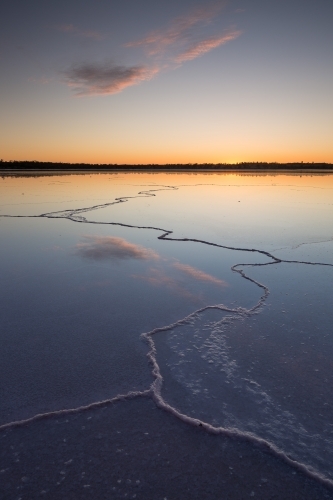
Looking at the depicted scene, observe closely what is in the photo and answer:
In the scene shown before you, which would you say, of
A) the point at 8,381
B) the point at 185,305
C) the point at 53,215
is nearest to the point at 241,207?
the point at 53,215

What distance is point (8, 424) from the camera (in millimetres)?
1981

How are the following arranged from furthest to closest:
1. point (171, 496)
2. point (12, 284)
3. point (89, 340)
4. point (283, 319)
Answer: point (12, 284), point (283, 319), point (89, 340), point (171, 496)

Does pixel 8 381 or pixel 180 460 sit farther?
pixel 8 381

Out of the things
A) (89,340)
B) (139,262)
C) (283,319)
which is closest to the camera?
(89,340)

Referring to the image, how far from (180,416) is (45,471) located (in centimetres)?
86

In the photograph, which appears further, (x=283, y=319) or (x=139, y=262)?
(x=139, y=262)

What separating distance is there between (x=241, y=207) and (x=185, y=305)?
8.73 metres

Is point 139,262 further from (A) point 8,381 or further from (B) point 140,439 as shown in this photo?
(B) point 140,439

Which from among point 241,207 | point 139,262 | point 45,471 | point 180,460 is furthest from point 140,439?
point 241,207

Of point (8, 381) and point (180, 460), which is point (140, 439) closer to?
point (180, 460)

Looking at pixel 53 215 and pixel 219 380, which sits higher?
pixel 53 215

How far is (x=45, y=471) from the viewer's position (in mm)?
1691

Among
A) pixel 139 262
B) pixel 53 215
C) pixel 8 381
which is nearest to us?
pixel 8 381

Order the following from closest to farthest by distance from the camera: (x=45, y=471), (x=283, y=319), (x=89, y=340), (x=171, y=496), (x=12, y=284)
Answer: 1. (x=171, y=496)
2. (x=45, y=471)
3. (x=89, y=340)
4. (x=283, y=319)
5. (x=12, y=284)
